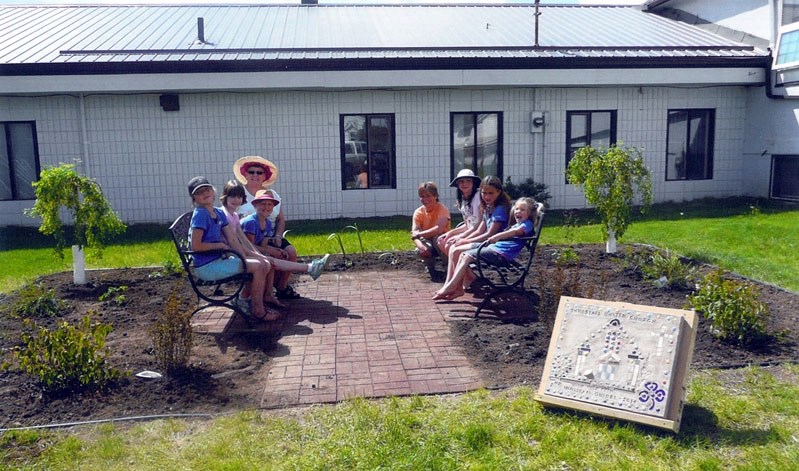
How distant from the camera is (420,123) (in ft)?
45.7

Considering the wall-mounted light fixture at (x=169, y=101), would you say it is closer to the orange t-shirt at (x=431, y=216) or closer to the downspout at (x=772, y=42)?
the orange t-shirt at (x=431, y=216)

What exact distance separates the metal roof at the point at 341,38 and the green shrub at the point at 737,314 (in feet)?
28.0

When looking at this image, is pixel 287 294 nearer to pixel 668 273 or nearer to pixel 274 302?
pixel 274 302

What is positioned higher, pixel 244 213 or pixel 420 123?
pixel 420 123

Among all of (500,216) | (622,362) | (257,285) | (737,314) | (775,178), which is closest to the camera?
(622,362)

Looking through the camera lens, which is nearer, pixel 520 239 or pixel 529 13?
pixel 520 239

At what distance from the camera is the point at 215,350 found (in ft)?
18.4

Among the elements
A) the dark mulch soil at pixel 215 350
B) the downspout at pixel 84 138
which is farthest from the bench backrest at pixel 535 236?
the downspout at pixel 84 138

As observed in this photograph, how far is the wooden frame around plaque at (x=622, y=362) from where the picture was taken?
386cm

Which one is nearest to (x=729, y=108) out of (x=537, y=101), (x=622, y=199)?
(x=537, y=101)

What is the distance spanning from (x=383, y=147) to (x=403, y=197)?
112 centimetres

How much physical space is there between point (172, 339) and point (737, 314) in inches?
170

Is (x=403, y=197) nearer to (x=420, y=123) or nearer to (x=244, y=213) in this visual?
(x=420, y=123)

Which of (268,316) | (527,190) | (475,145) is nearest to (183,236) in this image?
(268,316)
